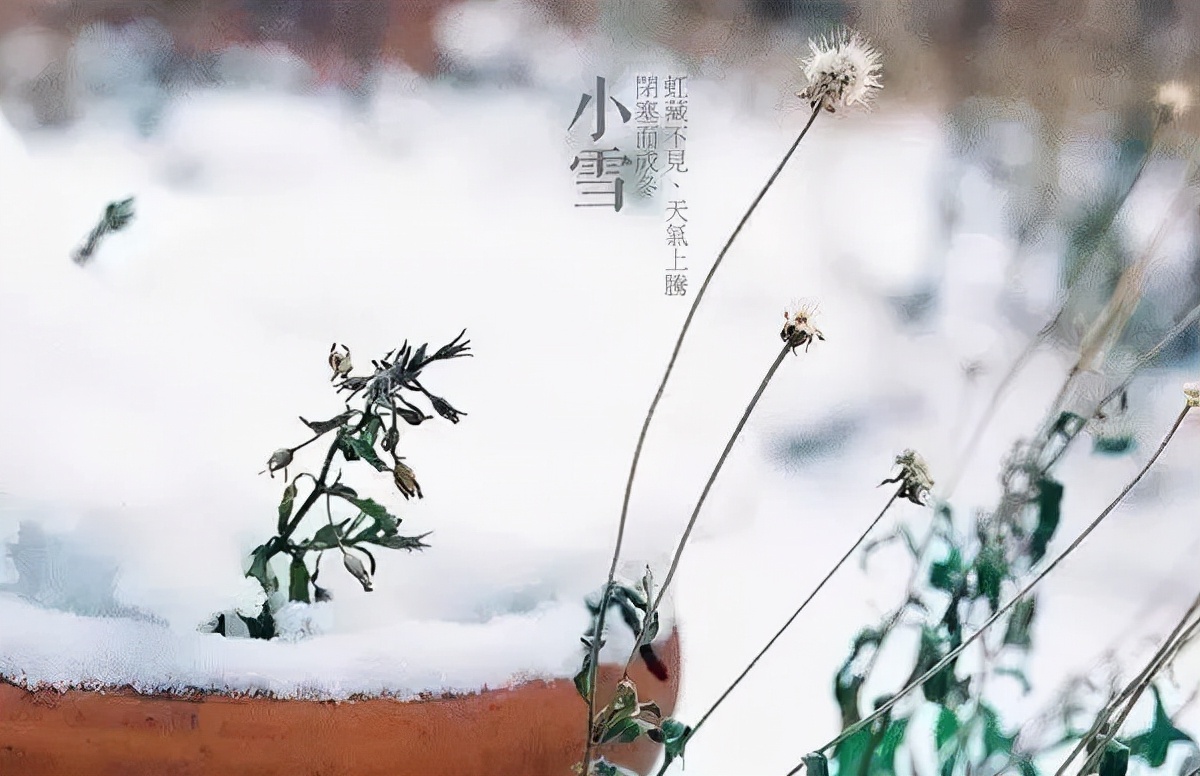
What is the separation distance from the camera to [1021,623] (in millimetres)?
1120

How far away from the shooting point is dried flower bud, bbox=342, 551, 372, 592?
1.07m

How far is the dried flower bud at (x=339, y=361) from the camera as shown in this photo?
3.52 feet

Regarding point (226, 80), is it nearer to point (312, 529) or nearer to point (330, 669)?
point (312, 529)

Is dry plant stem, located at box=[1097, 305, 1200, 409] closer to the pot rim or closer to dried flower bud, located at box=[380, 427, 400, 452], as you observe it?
the pot rim

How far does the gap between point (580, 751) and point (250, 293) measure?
58 cm

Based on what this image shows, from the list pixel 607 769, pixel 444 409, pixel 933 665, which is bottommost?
pixel 607 769

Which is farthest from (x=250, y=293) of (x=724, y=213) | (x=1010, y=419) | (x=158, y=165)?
(x=1010, y=419)

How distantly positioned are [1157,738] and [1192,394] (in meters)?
0.37

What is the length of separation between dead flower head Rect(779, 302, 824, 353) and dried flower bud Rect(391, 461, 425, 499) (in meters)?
0.40

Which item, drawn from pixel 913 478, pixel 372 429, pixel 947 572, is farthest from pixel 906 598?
pixel 372 429

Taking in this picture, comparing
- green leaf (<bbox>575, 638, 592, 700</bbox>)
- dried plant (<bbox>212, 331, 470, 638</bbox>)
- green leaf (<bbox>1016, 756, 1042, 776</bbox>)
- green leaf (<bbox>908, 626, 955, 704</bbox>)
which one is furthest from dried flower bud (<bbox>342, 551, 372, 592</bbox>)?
green leaf (<bbox>1016, 756, 1042, 776</bbox>)

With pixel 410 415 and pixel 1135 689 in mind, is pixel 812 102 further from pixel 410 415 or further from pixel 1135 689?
→ pixel 1135 689

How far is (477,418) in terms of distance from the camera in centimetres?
109

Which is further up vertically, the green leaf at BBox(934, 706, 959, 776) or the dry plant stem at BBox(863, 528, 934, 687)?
the dry plant stem at BBox(863, 528, 934, 687)
